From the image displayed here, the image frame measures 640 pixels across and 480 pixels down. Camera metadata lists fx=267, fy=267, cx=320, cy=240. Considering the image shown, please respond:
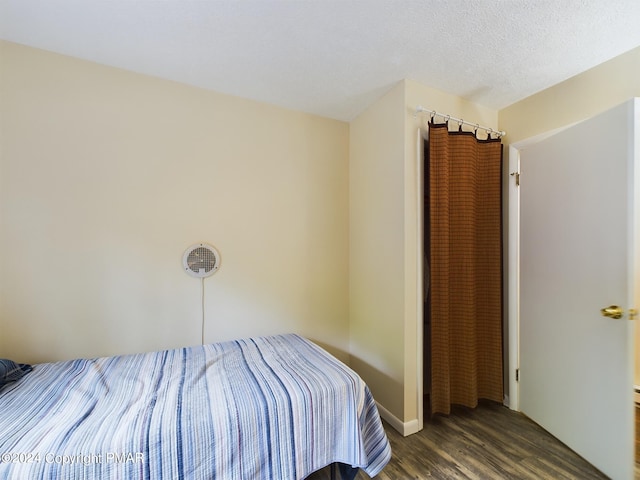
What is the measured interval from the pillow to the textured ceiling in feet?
5.48

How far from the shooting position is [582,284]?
1527 millimetres

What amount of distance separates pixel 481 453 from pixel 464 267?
1106mm

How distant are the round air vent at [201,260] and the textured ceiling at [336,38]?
1.13 meters

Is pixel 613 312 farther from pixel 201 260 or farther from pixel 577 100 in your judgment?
pixel 201 260

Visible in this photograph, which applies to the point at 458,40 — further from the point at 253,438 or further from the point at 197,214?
the point at 253,438

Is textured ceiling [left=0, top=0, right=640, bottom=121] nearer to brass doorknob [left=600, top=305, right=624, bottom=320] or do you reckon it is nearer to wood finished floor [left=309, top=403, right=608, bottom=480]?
brass doorknob [left=600, top=305, right=624, bottom=320]

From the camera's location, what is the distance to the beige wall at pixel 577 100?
1.52 meters

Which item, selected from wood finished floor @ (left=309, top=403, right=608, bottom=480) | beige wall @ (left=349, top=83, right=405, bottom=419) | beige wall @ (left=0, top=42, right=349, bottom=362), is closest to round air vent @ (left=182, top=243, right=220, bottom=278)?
beige wall @ (left=0, top=42, right=349, bottom=362)

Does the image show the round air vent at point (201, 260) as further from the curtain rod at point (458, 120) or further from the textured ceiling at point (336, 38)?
the curtain rod at point (458, 120)

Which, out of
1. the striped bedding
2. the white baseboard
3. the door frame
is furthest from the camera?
the door frame

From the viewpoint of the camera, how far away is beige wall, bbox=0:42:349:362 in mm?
1468

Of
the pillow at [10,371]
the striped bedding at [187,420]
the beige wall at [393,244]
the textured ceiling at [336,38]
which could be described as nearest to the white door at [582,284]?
the textured ceiling at [336,38]

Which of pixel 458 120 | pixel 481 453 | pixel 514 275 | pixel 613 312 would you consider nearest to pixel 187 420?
pixel 481 453

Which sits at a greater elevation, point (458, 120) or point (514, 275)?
point (458, 120)
